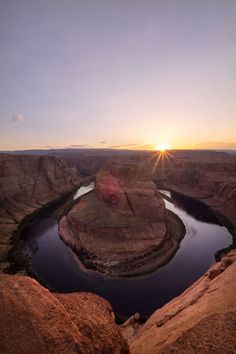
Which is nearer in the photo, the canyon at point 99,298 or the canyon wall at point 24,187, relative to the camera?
the canyon at point 99,298

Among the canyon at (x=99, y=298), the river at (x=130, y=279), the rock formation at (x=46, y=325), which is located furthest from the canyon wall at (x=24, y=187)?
the rock formation at (x=46, y=325)

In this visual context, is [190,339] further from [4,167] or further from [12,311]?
[4,167]

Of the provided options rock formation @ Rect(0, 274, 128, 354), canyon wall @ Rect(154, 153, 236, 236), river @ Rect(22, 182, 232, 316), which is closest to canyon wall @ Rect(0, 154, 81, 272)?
river @ Rect(22, 182, 232, 316)

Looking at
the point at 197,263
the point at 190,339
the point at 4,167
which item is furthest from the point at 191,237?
the point at 4,167

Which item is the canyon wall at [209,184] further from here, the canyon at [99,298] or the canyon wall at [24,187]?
the canyon wall at [24,187]

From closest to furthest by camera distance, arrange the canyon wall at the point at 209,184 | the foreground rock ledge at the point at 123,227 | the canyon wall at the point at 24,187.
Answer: the foreground rock ledge at the point at 123,227 → the canyon wall at the point at 24,187 → the canyon wall at the point at 209,184

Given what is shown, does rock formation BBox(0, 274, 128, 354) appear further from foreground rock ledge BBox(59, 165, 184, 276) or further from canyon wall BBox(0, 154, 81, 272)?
canyon wall BBox(0, 154, 81, 272)

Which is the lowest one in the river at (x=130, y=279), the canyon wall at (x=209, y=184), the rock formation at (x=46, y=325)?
the river at (x=130, y=279)
